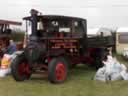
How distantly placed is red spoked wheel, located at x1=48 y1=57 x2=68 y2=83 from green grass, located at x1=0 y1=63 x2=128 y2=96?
0.20 meters

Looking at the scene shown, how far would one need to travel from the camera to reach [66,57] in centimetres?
1212

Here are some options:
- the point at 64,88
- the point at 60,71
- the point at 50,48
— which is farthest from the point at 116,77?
the point at 50,48

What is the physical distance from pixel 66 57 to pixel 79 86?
1883mm

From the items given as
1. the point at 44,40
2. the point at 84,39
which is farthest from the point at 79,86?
the point at 84,39

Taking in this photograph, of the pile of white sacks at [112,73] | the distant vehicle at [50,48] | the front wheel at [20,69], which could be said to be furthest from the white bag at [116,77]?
Result: the front wheel at [20,69]

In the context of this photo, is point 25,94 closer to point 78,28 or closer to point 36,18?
point 36,18

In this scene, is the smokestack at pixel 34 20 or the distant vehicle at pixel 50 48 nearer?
the distant vehicle at pixel 50 48

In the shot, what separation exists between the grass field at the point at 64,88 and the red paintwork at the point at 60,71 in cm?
26

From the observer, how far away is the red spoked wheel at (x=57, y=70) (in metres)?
10.9

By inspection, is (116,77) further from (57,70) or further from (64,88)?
(64,88)

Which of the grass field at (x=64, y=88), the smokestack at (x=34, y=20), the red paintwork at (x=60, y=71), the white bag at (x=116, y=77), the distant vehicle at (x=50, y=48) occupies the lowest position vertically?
the grass field at (x=64, y=88)

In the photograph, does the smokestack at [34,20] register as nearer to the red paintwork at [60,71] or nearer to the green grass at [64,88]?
the red paintwork at [60,71]

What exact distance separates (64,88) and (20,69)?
2.40 m

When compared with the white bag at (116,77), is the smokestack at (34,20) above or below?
above
